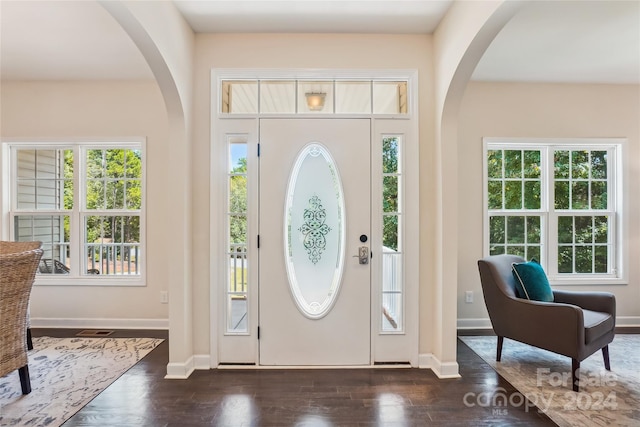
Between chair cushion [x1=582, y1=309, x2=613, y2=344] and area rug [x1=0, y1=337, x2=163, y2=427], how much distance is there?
362cm

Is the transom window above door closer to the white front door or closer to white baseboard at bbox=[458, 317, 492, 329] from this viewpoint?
the white front door

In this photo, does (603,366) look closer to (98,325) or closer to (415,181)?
(415,181)

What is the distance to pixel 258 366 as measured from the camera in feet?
9.75

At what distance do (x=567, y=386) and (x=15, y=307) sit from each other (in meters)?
3.94

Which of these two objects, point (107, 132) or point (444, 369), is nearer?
point (444, 369)

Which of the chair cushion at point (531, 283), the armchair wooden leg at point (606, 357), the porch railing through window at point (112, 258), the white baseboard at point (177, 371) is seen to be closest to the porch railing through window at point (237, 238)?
the white baseboard at point (177, 371)

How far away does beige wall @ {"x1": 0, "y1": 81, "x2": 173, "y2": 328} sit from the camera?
13.0 ft

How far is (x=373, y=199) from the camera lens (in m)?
3.02

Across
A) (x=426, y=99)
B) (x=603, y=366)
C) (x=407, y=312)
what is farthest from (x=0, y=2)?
(x=603, y=366)

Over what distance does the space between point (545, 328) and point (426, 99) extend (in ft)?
6.79

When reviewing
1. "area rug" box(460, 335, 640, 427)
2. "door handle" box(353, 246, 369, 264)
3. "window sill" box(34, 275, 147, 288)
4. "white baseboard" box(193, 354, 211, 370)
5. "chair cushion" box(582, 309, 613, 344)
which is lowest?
"area rug" box(460, 335, 640, 427)

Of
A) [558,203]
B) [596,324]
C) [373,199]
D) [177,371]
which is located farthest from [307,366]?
[558,203]

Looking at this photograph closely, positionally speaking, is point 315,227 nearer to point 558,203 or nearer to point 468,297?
point 468,297

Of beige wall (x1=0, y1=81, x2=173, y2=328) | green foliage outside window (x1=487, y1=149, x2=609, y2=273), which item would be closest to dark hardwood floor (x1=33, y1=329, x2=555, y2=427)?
beige wall (x1=0, y1=81, x2=173, y2=328)
